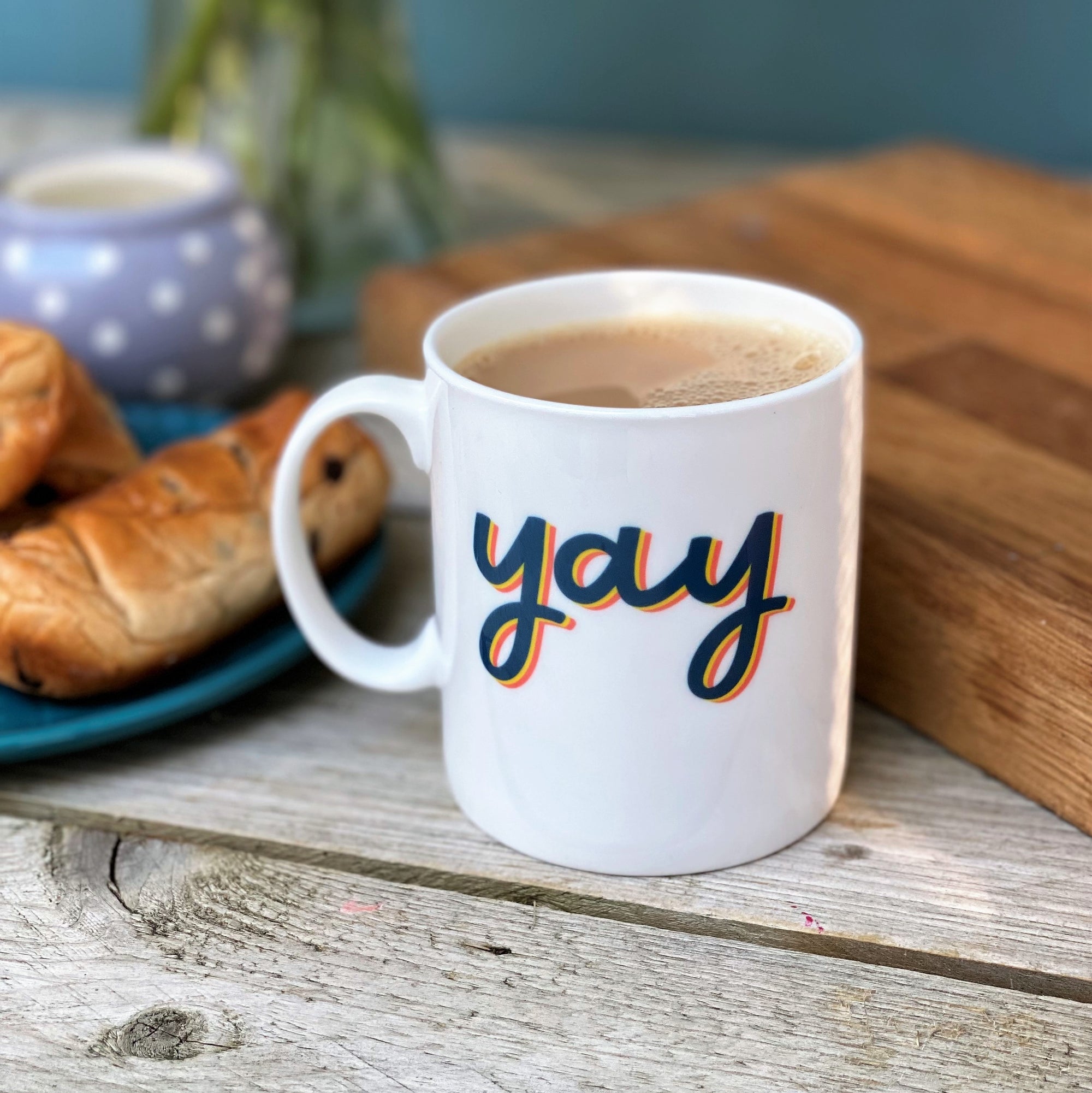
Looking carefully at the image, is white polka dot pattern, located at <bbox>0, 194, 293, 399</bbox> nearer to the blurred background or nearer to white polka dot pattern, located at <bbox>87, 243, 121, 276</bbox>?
white polka dot pattern, located at <bbox>87, 243, 121, 276</bbox>

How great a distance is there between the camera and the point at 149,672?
567 mm

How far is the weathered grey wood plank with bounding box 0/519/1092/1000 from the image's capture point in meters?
0.48

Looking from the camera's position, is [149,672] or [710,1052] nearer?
[710,1052]

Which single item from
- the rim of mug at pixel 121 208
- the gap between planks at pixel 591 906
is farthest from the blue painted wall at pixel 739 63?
the gap between planks at pixel 591 906

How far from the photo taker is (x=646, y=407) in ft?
1.62

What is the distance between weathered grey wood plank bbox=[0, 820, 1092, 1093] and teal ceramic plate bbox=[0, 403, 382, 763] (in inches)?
2.1

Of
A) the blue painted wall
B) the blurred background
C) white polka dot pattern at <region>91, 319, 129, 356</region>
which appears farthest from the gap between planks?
the blue painted wall

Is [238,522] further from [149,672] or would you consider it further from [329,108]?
[329,108]

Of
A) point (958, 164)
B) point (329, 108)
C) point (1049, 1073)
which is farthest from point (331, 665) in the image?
point (958, 164)

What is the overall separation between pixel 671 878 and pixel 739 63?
3.62 feet

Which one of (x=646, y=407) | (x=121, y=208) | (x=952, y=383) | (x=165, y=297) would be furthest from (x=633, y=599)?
(x=121, y=208)

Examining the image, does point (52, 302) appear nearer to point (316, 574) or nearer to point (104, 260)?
point (104, 260)

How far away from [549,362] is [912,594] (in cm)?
17

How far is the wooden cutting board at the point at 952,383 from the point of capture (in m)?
0.53
